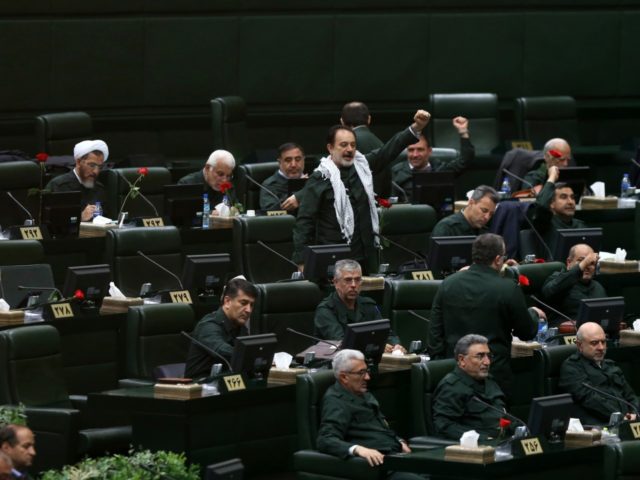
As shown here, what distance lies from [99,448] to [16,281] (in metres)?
1.22

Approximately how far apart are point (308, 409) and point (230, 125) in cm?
528

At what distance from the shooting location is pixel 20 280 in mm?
9461

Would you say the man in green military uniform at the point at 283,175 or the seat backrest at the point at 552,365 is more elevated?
the man in green military uniform at the point at 283,175

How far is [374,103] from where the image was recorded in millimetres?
14734

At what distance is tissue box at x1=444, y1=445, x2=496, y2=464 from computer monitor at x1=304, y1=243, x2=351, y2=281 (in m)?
2.14

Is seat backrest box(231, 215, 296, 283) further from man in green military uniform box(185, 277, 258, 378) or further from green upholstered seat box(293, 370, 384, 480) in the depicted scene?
green upholstered seat box(293, 370, 384, 480)

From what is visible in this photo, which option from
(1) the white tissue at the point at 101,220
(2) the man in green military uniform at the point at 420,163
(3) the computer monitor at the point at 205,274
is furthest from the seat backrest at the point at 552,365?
(1) the white tissue at the point at 101,220

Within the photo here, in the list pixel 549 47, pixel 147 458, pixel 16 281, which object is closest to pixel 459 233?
pixel 16 281

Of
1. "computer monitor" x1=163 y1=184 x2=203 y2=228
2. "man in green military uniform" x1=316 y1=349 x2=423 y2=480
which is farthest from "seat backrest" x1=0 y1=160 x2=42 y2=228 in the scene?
"man in green military uniform" x1=316 y1=349 x2=423 y2=480

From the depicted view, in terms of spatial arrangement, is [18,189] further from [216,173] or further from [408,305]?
[408,305]

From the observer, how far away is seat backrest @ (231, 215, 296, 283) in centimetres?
1052

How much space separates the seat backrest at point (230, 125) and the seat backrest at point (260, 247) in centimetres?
256

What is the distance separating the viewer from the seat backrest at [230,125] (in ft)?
43.1

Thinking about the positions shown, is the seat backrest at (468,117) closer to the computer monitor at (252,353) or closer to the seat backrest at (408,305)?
the seat backrest at (408,305)
